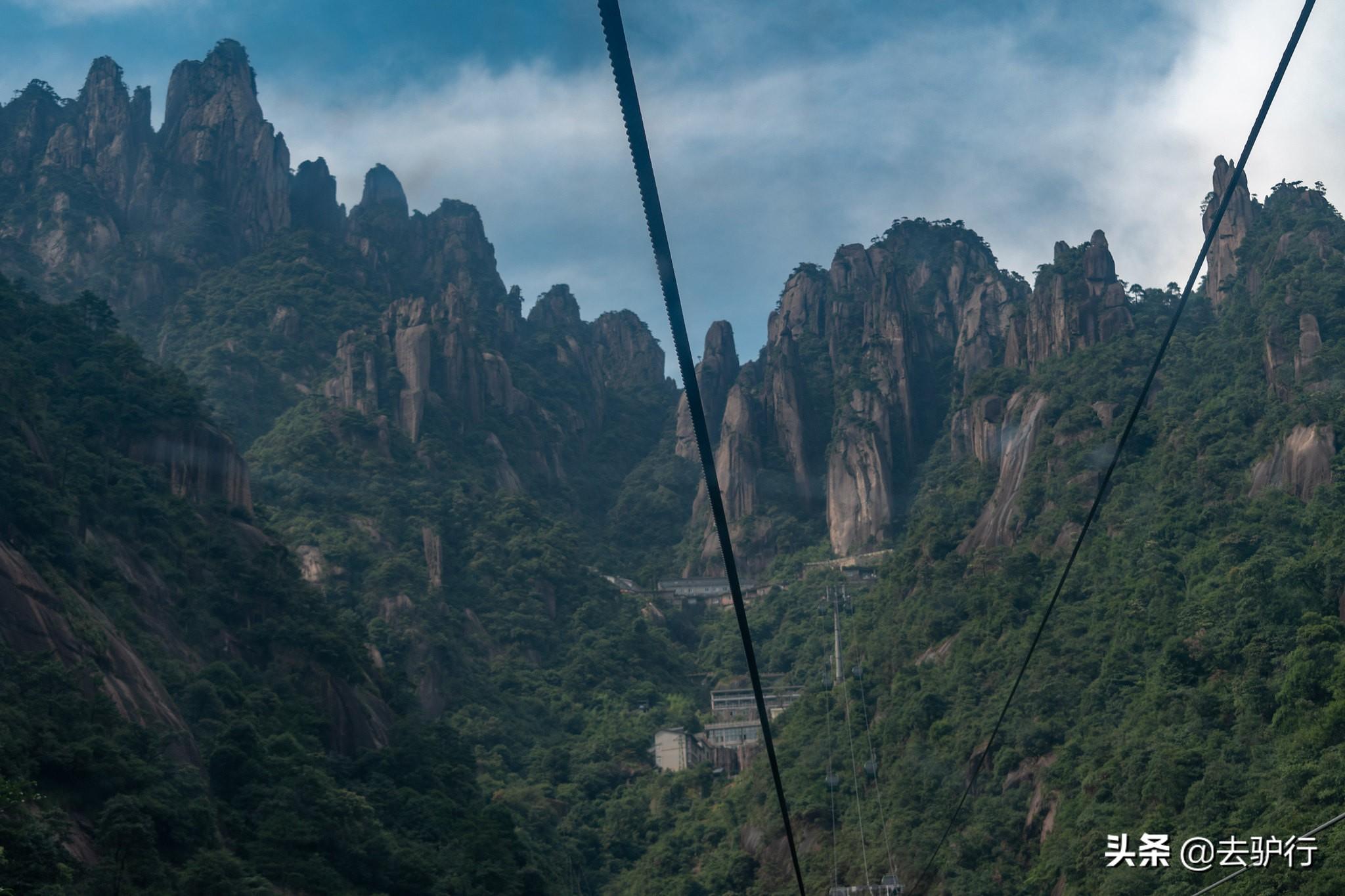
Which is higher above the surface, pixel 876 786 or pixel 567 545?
pixel 567 545

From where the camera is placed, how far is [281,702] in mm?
42531

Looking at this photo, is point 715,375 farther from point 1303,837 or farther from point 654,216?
point 654,216

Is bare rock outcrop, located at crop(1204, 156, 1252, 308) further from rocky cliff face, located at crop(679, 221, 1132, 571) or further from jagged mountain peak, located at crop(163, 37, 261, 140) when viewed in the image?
jagged mountain peak, located at crop(163, 37, 261, 140)

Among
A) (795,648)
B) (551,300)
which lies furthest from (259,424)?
(551,300)

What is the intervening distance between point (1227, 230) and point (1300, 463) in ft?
111

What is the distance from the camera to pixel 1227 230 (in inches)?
3073

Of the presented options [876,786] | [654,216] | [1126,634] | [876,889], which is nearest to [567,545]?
[876,786]

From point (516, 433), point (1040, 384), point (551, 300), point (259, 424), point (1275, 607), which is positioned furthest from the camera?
→ point (551, 300)

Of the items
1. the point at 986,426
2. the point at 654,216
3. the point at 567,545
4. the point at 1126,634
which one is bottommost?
the point at 1126,634

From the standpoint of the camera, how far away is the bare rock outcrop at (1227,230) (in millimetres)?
75875

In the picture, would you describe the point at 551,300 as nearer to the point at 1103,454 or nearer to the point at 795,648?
the point at 795,648

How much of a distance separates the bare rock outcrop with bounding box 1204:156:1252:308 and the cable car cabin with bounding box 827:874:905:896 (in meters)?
41.6

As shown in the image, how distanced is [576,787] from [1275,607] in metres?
32.8

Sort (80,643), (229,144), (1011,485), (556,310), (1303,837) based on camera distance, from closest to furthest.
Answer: (1303,837) < (80,643) < (1011,485) < (229,144) < (556,310)
